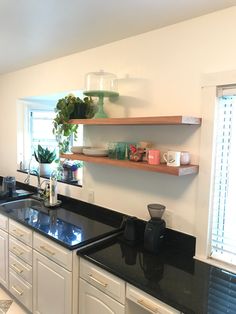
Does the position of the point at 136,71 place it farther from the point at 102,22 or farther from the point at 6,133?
the point at 6,133

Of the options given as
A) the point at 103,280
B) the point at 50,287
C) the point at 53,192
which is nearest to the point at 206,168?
the point at 103,280

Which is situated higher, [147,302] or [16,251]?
[147,302]

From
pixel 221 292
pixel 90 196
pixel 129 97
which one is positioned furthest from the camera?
pixel 90 196

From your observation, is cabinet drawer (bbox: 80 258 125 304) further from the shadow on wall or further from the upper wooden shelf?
the shadow on wall

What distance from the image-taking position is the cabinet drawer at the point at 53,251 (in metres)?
1.77

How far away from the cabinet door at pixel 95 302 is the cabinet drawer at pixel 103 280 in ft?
0.11

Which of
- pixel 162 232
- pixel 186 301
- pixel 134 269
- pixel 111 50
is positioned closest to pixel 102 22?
pixel 111 50

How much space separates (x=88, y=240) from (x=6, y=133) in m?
2.36

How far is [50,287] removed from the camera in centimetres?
193

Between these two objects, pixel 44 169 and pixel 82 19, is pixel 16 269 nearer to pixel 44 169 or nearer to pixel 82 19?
pixel 44 169

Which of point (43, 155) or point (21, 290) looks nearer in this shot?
point (21, 290)

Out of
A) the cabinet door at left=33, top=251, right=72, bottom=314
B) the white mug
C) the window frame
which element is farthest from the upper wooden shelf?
the cabinet door at left=33, top=251, right=72, bottom=314

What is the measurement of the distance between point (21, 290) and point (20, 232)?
1.67ft

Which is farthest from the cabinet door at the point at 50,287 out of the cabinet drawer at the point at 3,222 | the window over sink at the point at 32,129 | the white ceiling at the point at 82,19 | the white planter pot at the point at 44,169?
the white ceiling at the point at 82,19
